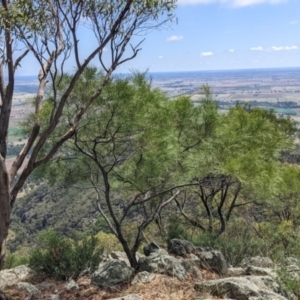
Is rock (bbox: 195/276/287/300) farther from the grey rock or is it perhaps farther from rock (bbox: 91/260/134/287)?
the grey rock

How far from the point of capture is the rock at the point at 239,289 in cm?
409

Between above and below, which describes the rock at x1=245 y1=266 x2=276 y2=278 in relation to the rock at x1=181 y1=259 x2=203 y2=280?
below

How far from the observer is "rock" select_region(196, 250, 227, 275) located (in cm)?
557

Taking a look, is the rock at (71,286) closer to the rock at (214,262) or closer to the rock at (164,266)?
the rock at (164,266)

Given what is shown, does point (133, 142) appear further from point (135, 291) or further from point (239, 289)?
point (239, 289)

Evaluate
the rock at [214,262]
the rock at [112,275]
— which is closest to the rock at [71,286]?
the rock at [112,275]

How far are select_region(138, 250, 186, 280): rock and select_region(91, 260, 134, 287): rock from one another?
25 centimetres

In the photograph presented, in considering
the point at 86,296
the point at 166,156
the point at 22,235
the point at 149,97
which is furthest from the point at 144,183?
the point at 22,235

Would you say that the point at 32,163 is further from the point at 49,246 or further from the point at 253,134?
the point at 253,134

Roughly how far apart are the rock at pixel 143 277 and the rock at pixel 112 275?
197mm

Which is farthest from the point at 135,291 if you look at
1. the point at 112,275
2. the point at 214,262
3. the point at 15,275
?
the point at 15,275

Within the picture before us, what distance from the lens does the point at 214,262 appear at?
564cm

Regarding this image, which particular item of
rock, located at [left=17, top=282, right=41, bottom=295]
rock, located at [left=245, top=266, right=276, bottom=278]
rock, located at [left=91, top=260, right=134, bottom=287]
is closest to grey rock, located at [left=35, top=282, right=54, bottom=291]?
rock, located at [left=17, top=282, right=41, bottom=295]

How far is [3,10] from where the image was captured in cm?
372
